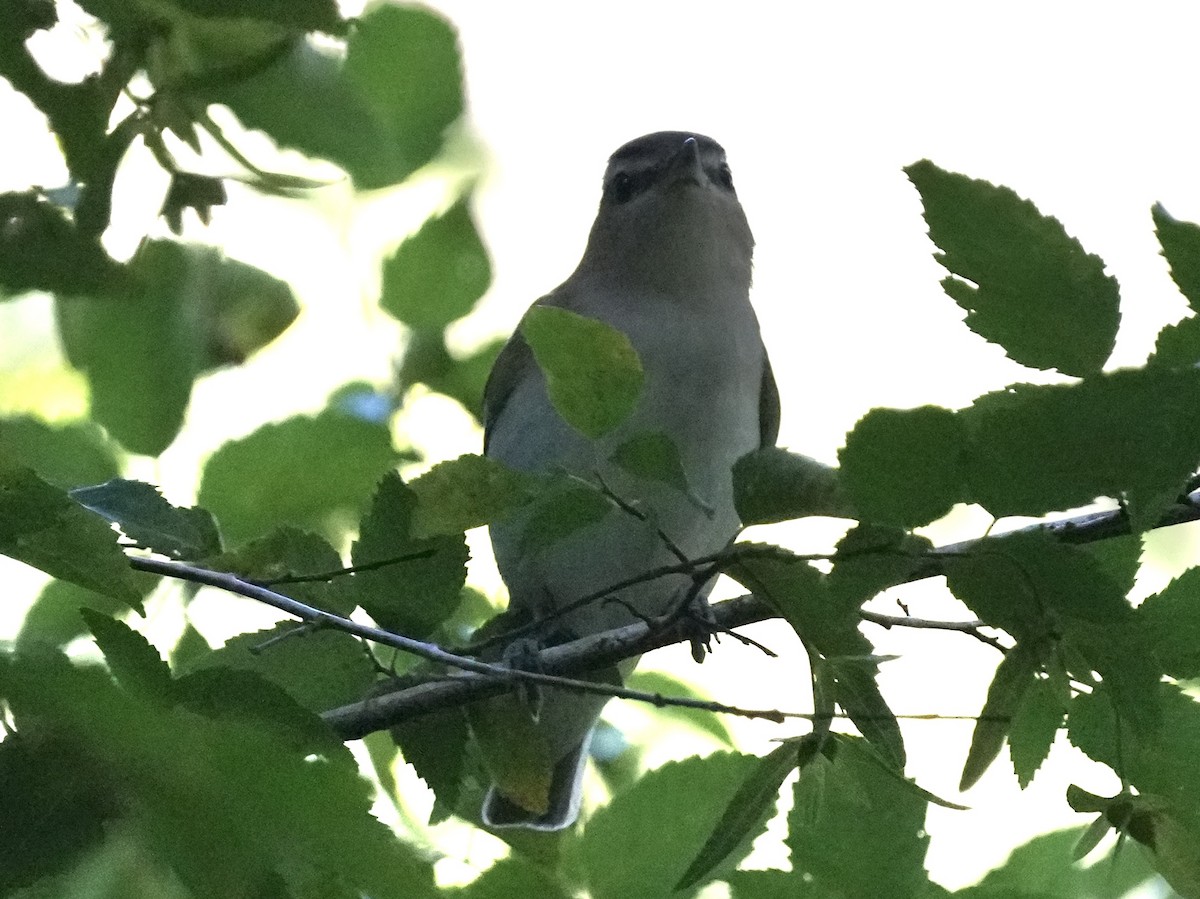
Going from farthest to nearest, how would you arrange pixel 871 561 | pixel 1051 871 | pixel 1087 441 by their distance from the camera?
pixel 1051 871
pixel 871 561
pixel 1087 441

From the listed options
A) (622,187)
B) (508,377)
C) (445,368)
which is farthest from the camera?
(622,187)

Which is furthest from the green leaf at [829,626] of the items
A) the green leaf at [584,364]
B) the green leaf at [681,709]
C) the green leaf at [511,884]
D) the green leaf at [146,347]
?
the green leaf at [681,709]

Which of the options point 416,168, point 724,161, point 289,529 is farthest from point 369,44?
point 724,161

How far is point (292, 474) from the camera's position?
1.22m

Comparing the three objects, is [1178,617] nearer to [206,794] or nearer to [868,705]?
[868,705]

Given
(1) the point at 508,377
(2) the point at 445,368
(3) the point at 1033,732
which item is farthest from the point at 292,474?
(1) the point at 508,377

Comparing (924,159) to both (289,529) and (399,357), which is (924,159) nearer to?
(289,529)

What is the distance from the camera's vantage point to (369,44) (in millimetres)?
1224

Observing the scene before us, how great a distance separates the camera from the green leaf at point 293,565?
84 centimetres

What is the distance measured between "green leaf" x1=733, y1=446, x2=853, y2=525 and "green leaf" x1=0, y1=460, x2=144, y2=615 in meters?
0.32

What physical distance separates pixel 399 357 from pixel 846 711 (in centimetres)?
81

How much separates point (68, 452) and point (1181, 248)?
0.86m

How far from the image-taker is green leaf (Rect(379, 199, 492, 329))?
1369mm

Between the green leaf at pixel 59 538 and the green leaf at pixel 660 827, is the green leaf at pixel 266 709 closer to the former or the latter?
the green leaf at pixel 59 538
